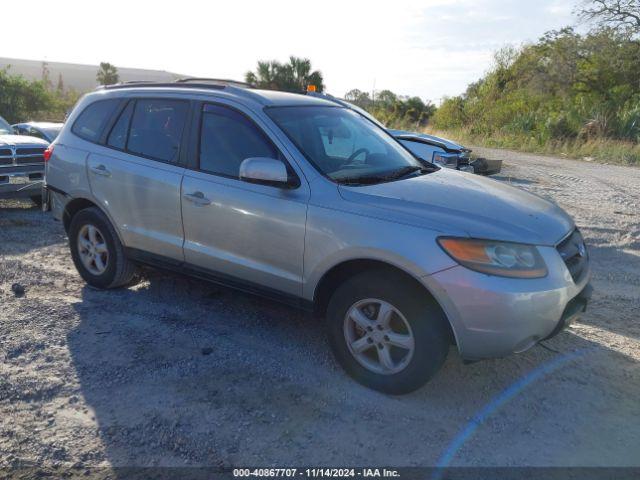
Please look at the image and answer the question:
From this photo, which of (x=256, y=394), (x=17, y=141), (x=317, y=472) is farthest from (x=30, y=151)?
(x=317, y=472)

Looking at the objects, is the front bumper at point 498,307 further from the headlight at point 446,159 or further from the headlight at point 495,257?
the headlight at point 446,159

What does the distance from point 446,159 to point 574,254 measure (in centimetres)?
497

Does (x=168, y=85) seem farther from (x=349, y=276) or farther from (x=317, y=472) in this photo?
(x=317, y=472)

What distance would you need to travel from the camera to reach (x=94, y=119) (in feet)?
17.0

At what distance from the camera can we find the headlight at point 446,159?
8359 mm

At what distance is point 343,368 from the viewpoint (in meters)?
3.77

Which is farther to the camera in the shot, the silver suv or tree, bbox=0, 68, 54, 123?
tree, bbox=0, 68, 54, 123

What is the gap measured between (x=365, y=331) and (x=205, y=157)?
181cm

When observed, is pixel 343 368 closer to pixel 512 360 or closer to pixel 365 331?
pixel 365 331

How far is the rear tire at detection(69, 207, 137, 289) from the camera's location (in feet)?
16.5

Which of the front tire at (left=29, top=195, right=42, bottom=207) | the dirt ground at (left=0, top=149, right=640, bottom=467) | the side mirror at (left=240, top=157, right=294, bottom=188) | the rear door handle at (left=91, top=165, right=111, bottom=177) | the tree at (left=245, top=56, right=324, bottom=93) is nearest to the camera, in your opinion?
the dirt ground at (left=0, top=149, right=640, bottom=467)

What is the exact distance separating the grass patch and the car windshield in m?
15.3

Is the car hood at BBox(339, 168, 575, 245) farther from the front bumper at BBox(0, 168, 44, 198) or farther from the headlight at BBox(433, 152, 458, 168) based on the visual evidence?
the front bumper at BBox(0, 168, 44, 198)

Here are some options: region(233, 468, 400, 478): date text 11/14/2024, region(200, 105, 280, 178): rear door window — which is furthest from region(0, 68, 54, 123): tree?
region(233, 468, 400, 478): date text 11/14/2024
